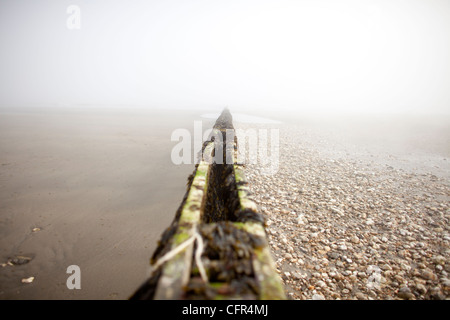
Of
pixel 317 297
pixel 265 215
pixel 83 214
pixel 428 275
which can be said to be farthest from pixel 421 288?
→ pixel 83 214

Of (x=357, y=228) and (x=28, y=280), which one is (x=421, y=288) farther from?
(x=28, y=280)

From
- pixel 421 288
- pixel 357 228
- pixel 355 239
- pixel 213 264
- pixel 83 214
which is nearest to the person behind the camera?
pixel 213 264

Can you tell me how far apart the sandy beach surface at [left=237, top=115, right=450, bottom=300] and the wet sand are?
3.03 meters

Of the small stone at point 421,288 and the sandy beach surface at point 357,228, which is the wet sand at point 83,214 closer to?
the sandy beach surface at point 357,228

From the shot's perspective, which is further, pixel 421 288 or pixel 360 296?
pixel 421 288

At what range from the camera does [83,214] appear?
5.05m

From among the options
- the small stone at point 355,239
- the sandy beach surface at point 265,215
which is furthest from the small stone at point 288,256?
the small stone at point 355,239

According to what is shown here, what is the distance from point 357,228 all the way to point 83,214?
289 inches

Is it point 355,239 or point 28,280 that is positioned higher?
point 355,239

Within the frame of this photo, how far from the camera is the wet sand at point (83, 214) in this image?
11.1 ft

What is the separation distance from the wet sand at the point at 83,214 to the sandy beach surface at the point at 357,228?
303 centimetres
